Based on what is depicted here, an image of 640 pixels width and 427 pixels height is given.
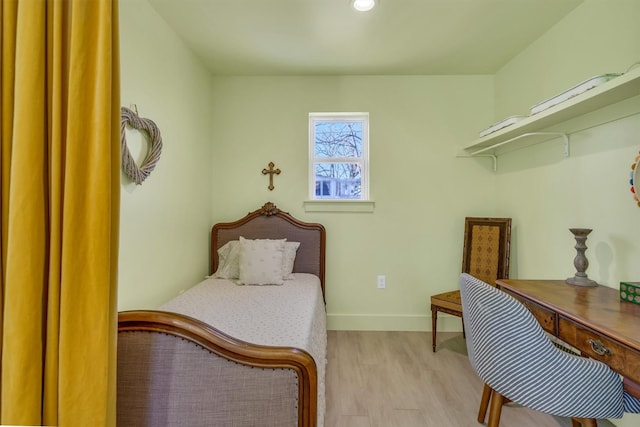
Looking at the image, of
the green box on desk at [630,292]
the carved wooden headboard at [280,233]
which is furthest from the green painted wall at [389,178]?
the green box on desk at [630,292]

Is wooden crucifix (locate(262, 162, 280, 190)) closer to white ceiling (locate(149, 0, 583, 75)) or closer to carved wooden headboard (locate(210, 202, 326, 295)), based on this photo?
carved wooden headboard (locate(210, 202, 326, 295))

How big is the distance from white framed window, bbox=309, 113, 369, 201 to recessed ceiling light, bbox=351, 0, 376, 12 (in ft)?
3.77

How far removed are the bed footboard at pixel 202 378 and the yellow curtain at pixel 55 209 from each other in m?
0.26

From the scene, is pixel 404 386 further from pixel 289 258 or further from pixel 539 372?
pixel 289 258

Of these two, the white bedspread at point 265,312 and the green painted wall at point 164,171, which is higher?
the green painted wall at point 164,171

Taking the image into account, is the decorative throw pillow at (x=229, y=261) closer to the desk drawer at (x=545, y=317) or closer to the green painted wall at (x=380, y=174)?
the green painted wall at (x=380, y=174)

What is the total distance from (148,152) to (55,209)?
1.32 meters

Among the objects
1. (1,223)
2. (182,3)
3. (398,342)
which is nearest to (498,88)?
(398,342)

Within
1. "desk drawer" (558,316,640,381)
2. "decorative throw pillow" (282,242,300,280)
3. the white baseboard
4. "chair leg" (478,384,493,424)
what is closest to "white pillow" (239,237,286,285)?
"decorative throw pillow" (282,242,300,280)

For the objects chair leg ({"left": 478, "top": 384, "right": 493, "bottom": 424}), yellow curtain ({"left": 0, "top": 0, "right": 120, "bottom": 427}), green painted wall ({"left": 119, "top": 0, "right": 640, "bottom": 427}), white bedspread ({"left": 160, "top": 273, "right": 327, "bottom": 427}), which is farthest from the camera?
green painted wall ({"left": 119, "top": 0, "right": 640, "bottom": 427})

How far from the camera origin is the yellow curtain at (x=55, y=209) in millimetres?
698

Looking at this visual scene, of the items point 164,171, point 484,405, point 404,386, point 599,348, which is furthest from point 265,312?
point 599,348

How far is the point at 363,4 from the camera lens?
5.89 feet

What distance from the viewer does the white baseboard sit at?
2848 millimetres
